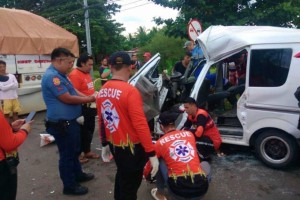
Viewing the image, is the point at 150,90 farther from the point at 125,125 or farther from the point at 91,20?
the point at 91,20

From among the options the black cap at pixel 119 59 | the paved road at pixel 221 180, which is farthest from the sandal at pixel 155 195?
the black cap at pixel 119 59

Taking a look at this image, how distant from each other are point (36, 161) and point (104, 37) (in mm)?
23513

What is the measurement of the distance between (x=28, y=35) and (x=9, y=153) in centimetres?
781

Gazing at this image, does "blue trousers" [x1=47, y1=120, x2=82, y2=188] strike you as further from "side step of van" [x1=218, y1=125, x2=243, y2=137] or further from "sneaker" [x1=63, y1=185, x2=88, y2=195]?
"side step of van" [x1=218, y1=125, x2=243, y2=137]

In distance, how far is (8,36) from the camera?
9156 mm

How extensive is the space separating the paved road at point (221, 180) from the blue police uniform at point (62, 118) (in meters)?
0.53

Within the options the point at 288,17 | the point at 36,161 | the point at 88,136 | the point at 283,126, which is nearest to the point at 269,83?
the point at 283,126

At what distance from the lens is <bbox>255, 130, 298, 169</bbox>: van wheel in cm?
459

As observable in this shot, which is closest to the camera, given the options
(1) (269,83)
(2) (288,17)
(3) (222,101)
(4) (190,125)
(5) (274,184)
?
(5) (274,184)

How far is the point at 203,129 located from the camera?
188 inches

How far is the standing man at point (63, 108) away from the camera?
3888 millimetres

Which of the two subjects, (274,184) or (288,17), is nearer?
(274,184)

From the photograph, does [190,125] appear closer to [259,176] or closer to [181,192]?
[259,176]

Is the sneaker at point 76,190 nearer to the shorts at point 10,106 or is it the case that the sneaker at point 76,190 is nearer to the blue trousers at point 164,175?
the blue trousers at point 164,175
